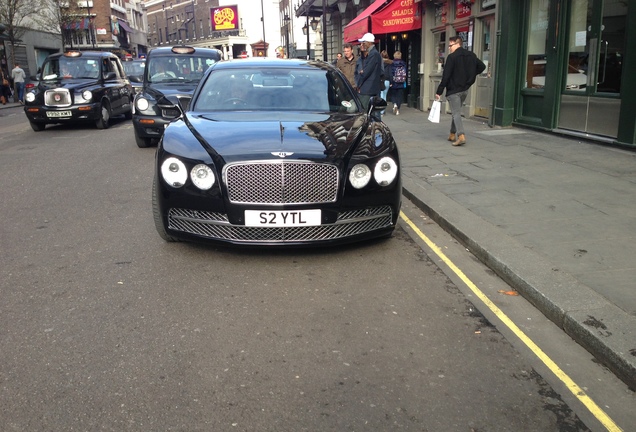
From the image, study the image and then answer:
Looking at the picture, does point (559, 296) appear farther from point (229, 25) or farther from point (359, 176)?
point (229, 25)

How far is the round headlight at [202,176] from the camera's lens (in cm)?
452

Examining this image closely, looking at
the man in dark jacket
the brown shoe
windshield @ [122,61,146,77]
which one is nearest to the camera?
the man in dark jacket

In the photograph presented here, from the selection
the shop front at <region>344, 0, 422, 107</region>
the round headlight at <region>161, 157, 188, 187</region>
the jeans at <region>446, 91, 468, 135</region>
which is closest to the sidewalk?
the jeans at <region>446, 91, 468, 135</region>

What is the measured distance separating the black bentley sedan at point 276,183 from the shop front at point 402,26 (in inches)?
534

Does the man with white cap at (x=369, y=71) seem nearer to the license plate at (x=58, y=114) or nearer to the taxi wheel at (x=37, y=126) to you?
the license plate at (x=58, y=114)

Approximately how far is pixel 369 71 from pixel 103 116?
745 centimetres

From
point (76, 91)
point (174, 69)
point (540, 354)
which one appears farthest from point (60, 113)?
point (540, 354)

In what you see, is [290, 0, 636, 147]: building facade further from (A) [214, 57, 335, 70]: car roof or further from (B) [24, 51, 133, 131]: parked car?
(B) [24, 51, 133, 131]: parked car

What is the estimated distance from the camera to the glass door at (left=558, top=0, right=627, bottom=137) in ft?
30.7

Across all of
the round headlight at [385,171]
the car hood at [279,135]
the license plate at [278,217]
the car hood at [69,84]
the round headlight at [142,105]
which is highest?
the car hood at [69,84]

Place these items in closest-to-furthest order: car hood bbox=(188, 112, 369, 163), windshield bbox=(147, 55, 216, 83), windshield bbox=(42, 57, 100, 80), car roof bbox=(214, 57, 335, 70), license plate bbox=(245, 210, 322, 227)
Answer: license plate bbox=(245, 210, 322, 227) < car hood bbox=(188, 112, 369, 163) < car roof bbox=(214, 57, 335, 70) < windshield bbox=(147, 55, 216, 83) < windshield bbox=(42, 57, 100, 80)

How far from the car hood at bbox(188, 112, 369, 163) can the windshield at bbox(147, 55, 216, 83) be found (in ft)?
25.6

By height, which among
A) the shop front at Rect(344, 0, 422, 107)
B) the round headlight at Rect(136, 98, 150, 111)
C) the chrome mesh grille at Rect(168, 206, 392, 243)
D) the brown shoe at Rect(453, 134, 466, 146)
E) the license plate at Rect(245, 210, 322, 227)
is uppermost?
the shop front at Rect(344, 0, 422, 107)

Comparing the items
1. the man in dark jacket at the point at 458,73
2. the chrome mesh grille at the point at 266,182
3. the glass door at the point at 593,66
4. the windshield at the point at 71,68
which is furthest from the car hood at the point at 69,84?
the chrome mesh grille at the point at 266,182
